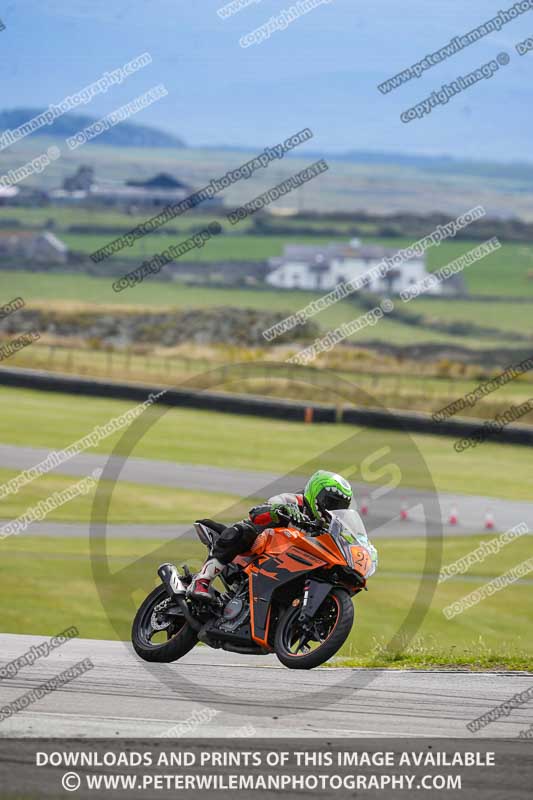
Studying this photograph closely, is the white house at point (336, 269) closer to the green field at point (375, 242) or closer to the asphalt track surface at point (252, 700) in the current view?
the green field at point (375, 242)

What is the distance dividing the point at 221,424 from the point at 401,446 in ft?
24.2

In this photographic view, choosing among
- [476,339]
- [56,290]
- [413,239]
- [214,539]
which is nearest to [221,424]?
[214,539]

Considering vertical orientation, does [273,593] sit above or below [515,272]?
above

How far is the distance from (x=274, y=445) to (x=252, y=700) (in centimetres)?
3433

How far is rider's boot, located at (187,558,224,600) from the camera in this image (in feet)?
32.3

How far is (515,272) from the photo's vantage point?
6944 inches

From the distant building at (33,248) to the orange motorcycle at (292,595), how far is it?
136m

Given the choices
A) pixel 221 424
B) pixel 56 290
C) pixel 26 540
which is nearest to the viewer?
pixel 26 540

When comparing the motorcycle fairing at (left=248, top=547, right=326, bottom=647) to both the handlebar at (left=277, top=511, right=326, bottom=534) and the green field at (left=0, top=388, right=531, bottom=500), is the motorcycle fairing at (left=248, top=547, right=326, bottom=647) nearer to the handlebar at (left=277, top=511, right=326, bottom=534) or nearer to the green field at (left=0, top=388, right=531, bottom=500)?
the handlebar at (left=277, top=511, right=326, bottom=534)

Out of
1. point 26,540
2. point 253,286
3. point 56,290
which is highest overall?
point 26,540

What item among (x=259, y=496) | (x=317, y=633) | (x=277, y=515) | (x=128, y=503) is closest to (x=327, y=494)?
(x=277, y=515)

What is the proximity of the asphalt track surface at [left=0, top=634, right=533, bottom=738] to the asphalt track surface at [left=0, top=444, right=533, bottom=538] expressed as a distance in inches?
725

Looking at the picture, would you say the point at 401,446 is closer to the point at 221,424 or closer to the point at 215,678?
the point at 221,424

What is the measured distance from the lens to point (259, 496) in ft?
115
